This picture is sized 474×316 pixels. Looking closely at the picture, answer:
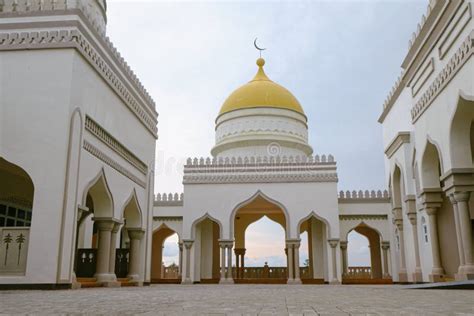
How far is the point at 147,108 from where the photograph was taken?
13.2 m

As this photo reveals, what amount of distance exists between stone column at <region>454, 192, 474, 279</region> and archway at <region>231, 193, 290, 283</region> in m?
8.46

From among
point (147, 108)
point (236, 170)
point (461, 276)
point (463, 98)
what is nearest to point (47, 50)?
point (147, 108)

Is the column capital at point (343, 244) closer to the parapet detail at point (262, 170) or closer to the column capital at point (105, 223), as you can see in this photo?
the parapet detail at point (262, 170)

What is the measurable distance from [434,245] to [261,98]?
1186cm

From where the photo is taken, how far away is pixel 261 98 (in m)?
21.4

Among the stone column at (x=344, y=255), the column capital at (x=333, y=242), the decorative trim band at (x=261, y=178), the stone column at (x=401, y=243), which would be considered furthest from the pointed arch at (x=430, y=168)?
the stone column at (x=344, y=255)

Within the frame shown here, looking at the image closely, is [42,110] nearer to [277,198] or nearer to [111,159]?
[111,159]

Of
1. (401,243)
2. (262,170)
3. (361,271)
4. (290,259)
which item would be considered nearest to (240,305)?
(401,243)

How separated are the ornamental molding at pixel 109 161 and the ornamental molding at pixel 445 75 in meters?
7.12

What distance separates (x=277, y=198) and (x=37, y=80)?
10.9 metres

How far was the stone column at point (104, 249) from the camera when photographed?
33.6 ft

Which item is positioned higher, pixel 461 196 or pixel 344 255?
pixel 461 196

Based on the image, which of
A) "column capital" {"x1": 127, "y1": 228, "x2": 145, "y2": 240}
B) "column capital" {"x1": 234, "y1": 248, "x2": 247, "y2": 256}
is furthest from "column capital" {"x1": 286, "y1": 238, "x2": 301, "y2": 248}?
"column capital" {"x1": 127, "y1": 228, "x2": 145, "y2": 240}

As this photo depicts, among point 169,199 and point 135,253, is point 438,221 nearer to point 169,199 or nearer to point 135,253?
point 135,253
